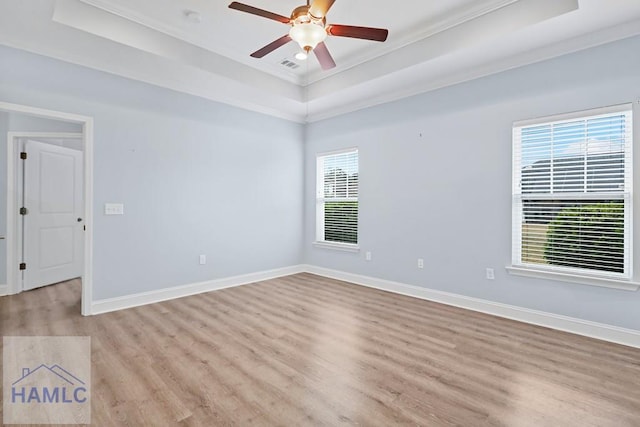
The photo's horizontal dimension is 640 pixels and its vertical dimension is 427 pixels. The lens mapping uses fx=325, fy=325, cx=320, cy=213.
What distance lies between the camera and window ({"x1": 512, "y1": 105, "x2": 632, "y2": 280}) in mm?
3023

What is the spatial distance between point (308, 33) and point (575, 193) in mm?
2978

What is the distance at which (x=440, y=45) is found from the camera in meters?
3.56

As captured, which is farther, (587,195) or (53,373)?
(587,195)

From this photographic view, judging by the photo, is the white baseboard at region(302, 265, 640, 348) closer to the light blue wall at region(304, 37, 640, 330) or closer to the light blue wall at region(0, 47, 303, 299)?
the light blue wall at region(304, 37, 640, 330)

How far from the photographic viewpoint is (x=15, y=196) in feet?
14.6

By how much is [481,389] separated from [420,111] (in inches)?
135

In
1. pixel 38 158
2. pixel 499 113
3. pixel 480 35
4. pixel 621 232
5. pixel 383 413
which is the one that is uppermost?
pixel 480 35

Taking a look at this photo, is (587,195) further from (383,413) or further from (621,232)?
(383,413)

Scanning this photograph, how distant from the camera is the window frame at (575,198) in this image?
9.70 ft

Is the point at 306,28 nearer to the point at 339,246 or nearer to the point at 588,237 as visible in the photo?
the point at 588,237

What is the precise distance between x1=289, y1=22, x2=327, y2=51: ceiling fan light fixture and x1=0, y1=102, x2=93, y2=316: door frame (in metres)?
2.69

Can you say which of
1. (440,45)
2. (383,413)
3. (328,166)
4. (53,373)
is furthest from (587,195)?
(53,373)

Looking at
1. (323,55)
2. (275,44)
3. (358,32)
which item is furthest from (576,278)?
(275,44)

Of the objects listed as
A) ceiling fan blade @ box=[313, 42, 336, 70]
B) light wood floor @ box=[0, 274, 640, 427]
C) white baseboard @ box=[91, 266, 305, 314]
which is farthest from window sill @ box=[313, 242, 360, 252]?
ceiling fan blade @ box=[313, 42, 336, 70]
